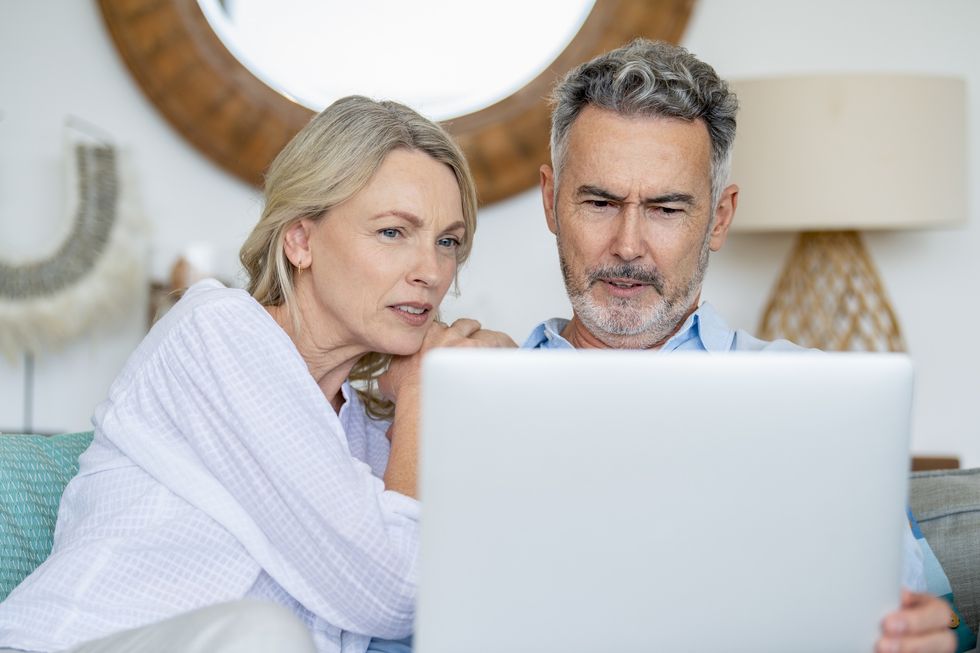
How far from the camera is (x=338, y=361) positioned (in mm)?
1721

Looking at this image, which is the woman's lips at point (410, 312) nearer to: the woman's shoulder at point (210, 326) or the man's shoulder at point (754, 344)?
the woman's shoulder at point (210, 326)

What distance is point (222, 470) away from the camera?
141 cm

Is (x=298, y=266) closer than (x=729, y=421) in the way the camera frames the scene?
No

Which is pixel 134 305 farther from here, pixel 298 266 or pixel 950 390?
pixel 950 390

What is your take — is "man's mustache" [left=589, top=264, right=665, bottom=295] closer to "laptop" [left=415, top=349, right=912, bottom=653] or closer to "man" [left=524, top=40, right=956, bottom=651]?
"man" [left=524, top=40, right=956, bottom=651]

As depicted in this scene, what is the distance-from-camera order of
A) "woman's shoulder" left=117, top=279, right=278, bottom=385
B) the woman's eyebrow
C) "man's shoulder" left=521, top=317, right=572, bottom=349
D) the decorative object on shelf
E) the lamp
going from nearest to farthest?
"woman's shoulder" left=117, top=279, right=278, bottom=385
the woman's eyebrow
"man's shoulder" left=521, top=317, right=572, bottom=349
the lamp
the decorative object on shelf

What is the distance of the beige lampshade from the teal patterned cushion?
1.60m

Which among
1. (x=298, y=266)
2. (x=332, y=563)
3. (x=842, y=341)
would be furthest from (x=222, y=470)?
(x=842, y=341)

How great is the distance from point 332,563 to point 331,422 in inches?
7.4

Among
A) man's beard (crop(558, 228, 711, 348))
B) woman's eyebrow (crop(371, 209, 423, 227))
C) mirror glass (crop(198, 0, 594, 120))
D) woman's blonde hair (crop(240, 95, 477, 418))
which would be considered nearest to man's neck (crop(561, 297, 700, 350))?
man's beard (crop(558, 228, 711, 348))

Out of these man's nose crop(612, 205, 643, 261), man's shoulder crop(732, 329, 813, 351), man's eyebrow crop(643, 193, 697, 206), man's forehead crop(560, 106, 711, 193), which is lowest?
man's shoulder crop(732, 329, 813, 351)

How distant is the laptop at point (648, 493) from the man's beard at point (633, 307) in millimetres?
875

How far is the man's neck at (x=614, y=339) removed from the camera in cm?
189

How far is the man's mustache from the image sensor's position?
1834 mm
